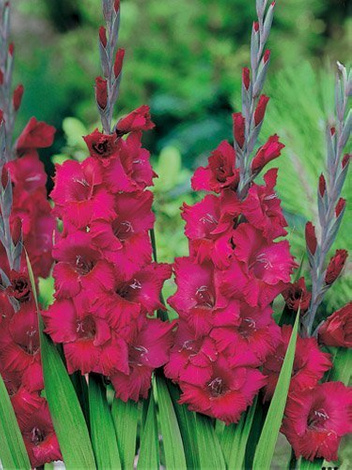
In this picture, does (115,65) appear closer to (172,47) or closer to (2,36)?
(2,36)

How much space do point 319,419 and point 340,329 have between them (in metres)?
0.10

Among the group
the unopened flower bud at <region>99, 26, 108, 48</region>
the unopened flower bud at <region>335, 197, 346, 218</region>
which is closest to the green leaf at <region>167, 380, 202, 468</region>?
the unopened flower bud at <region>335, 197, 346, 218</region>

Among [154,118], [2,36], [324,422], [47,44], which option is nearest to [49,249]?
[2,36]

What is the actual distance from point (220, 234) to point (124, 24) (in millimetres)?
2361

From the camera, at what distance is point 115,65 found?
0.82 metres

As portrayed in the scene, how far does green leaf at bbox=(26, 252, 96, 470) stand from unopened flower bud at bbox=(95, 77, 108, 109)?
0.17m

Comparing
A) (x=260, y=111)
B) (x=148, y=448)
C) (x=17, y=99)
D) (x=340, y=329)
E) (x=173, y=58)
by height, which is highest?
(x=260, y=111)

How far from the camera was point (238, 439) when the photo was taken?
2.96ft

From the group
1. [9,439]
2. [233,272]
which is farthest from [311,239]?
[9,439]

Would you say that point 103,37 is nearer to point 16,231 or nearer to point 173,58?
point 16,231

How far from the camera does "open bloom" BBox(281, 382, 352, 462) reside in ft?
2.90

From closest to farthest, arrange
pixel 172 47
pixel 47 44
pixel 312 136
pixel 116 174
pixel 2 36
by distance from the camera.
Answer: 1. pixel 116 174
2. pixel 2 36
3. pixel 312 136
4. pixel 172 47
5. pixel 47 44

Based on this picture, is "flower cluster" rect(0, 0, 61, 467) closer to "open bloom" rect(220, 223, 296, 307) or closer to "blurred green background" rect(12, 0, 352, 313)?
"open bloom" rect(220, 223, 296, 307)

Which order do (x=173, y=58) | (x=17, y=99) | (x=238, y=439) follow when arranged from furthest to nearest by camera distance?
(x=173, y=58) < (x=17, y=99) < (x=238, y=439)
